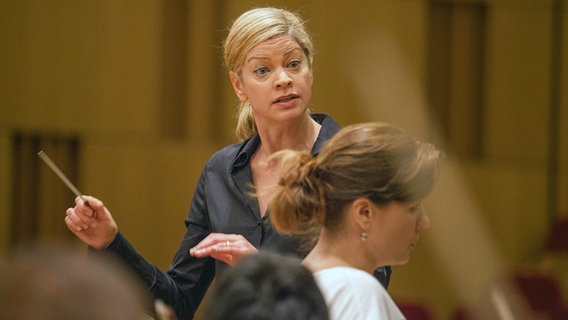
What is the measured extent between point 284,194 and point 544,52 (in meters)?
4.23

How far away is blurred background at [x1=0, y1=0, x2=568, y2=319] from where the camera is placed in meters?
5.00

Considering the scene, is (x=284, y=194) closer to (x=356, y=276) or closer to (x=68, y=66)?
(x=356, y=276)

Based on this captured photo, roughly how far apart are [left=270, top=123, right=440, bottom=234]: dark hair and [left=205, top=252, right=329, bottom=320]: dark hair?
728 mm

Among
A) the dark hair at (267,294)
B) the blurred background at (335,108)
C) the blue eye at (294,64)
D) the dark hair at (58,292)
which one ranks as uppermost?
the dark hair at (58,292)

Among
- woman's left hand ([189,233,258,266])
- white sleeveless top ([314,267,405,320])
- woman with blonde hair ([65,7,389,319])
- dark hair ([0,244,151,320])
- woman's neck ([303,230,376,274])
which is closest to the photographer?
dark hair ([0,244,151,320])

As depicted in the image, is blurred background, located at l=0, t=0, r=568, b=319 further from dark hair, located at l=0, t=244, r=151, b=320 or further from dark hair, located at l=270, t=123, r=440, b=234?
dark hair, located at l=0, t=244, r=151, b=320

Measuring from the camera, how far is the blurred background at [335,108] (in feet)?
16.4

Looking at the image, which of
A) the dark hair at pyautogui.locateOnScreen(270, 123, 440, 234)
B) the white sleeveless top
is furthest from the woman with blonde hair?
the white sleeveless top

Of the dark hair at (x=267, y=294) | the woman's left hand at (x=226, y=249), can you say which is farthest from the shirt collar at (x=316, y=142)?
the dark hair at (x=267, y=294)

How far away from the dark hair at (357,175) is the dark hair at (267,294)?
2.39 feet

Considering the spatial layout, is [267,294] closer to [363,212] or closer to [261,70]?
[363,212]

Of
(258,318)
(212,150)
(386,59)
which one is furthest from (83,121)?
(258,318)

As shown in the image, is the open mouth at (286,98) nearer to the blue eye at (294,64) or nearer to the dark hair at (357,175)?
the blue eye at (294,64)

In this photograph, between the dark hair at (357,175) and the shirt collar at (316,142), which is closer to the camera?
the dark hair at (357,175)
